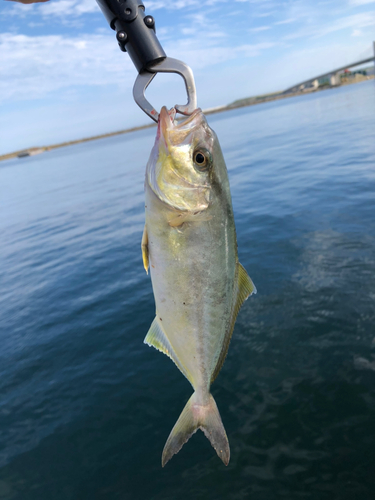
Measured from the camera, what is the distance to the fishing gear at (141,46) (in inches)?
94.3

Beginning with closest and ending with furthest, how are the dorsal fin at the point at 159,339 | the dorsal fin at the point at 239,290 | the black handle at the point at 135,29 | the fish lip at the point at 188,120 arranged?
the black handle at the point at 135,29, the fish lip at the point at 188,120, the dorsal fin at the point at 239,290, the dorsal fin at the point at 159,339

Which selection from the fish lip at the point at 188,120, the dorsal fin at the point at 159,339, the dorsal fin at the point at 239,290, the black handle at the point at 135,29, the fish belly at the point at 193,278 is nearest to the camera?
the black handle at the point at 135,29

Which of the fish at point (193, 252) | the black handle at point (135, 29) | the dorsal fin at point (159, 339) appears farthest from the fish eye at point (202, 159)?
the dorsal fin at point (159, 339)

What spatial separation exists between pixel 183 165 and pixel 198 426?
88.8 inches

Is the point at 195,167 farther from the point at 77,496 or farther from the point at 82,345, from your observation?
the point at 82,345

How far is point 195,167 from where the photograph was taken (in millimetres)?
2586

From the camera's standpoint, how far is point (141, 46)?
8.01ft

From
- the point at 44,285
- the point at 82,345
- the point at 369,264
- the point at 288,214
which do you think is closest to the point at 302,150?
the point at 288,214

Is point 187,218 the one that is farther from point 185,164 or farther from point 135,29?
point 135,29

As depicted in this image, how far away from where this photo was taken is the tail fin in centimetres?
304

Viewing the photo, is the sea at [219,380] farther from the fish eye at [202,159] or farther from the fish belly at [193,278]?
the fish eye at [202,159]

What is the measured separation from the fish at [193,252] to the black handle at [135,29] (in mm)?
386

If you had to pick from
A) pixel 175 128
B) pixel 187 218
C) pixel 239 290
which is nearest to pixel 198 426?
pixel 239 290

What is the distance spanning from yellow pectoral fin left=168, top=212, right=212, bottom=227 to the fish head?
4 cm
